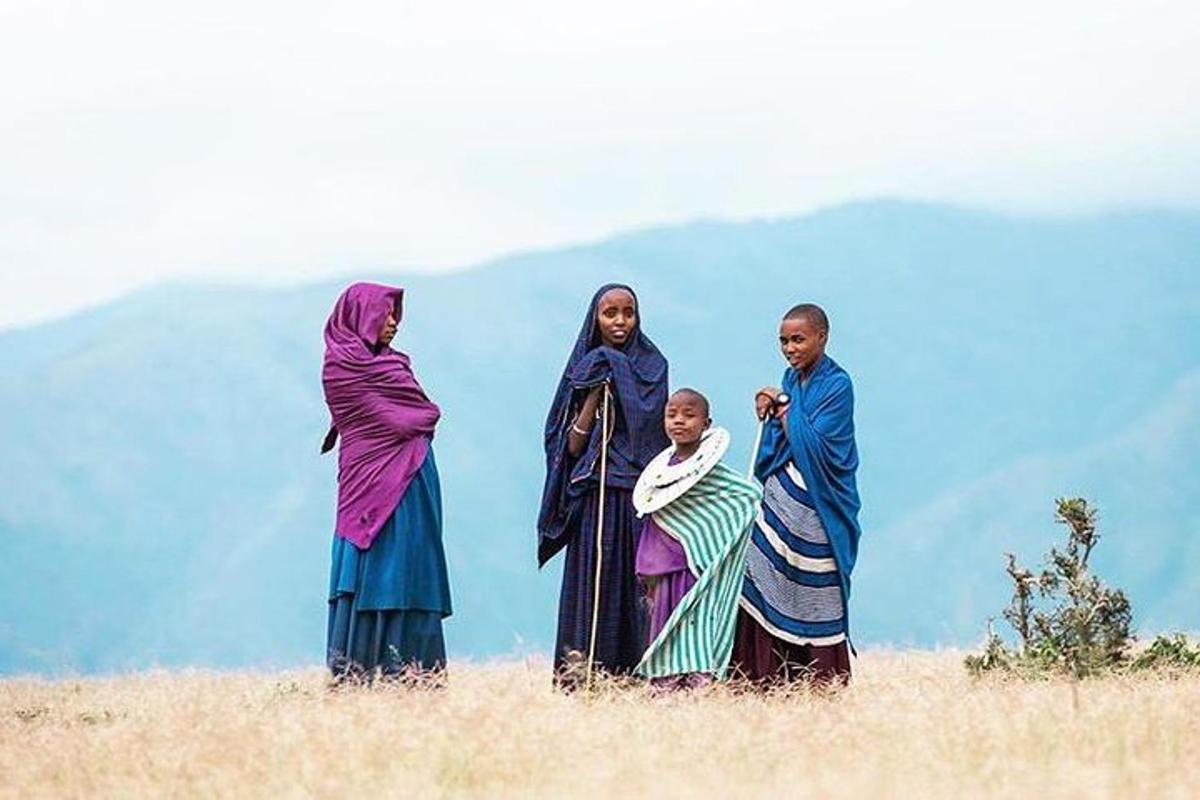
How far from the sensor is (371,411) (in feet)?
44.0

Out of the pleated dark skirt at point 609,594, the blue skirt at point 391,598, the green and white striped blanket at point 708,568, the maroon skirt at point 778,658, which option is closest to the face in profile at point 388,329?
the blue skirt at point 391,598

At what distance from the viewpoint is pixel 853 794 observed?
352 inches

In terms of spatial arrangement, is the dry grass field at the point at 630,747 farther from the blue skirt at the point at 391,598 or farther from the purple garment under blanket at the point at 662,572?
the blue skirt at the point at 391,598

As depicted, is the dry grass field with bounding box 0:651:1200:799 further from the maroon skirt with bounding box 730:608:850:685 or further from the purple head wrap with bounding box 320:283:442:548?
the purple head wrap with bounding box 320:283:442:548

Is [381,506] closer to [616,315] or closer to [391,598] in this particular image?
[391,598]

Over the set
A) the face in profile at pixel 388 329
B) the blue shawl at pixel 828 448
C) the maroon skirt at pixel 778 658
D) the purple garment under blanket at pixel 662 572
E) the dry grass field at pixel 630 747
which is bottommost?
the dry grass field at pixel 630 747

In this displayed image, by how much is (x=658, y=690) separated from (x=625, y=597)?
94cm

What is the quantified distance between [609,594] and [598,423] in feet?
3.03

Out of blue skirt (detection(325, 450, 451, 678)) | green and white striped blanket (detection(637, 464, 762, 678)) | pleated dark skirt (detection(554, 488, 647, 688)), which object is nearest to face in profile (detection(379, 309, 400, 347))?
blue skirt (detection(325, 450, 451, 678))

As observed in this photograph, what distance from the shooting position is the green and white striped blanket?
12508 mm

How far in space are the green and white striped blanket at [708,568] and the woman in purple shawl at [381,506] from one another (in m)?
1.40

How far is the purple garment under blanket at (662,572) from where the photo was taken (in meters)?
12.6

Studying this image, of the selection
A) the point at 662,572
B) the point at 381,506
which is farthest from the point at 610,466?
the point at 381,506

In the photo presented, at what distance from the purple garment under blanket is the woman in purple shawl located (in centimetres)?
126
